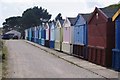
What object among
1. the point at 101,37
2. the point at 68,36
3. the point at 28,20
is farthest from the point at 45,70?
the point at 28,20

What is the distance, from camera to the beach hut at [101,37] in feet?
53.3

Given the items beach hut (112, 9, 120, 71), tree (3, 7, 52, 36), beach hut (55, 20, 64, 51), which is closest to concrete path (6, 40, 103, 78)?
beach hut (112, 9, 120, 71)

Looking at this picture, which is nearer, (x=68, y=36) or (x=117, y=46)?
(x=117, y=46)

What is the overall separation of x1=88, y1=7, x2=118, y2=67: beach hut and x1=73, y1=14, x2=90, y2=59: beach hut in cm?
132

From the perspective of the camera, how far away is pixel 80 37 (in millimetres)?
22578

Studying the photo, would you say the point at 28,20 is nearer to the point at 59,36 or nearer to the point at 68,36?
the point at 59,36

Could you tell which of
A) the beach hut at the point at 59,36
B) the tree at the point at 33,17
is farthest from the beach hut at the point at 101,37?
the tree at the point at 33,17

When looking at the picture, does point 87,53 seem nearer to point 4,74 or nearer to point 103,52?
point 103,52

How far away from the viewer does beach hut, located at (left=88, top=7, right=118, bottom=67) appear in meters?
16.2

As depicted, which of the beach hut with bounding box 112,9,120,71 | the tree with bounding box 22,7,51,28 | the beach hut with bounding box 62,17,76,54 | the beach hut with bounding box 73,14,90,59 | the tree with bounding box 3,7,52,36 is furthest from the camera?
the tree with bounding box 3,7,52,36

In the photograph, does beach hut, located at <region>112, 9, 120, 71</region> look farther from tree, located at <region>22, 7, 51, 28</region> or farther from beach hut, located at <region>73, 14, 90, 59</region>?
tree, located at <region>22, 7, 51, 28</region>

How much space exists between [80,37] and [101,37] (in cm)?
541

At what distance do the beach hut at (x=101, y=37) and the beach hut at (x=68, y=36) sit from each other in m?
6.20

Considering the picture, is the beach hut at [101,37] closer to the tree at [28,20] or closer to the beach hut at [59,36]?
the beach hut at [59,36]
